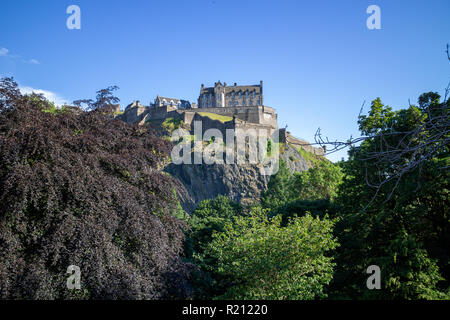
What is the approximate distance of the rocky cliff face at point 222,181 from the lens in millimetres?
53384

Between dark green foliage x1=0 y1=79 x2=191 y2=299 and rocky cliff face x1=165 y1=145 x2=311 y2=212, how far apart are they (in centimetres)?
4153

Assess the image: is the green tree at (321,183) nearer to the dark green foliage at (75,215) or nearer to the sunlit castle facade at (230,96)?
the dark green foliage at (75,215)

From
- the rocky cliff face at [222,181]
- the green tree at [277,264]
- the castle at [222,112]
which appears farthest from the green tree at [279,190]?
the green tree at [277,264]

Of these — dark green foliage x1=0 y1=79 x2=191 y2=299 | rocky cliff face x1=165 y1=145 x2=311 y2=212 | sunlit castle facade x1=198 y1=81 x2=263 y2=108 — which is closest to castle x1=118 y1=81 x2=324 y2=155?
sunlit castle facade x1=198 y1=81 x2=263 y2=108

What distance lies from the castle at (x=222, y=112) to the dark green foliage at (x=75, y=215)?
3971cm

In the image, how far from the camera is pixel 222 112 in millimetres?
67875

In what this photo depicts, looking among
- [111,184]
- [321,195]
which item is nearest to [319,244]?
[111,184]

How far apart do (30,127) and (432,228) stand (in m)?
17.2

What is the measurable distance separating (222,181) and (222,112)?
63.1 ft

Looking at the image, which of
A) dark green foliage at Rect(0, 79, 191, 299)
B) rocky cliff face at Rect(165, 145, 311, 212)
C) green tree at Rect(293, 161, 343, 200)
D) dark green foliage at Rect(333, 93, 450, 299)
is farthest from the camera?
rocky cliff face at Rect(165, 145, 311, 212)

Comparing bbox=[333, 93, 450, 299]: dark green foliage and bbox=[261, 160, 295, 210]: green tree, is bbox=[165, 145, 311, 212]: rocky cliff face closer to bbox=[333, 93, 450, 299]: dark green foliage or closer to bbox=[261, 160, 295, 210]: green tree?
bbox=[261, 160, 295, 210]: green tree

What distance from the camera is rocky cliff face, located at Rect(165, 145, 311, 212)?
53384mm
